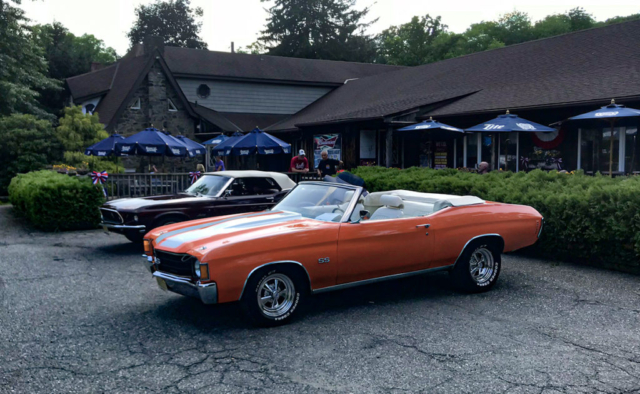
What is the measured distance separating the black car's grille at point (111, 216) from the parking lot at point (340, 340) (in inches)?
78.8

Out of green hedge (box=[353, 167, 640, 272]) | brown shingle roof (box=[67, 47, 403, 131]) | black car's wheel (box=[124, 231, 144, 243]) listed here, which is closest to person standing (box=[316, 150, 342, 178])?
green hedge (box=[353, 167, 640, 272])

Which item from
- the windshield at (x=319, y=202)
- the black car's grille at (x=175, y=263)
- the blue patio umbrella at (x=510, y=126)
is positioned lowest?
the black car's grille at (x=175, y=263)

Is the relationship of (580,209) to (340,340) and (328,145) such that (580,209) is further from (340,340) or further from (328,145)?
(328,145)

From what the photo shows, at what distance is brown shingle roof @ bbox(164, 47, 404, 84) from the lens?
99.5ft

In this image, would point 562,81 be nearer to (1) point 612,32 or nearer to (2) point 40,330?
(1) point 612,32

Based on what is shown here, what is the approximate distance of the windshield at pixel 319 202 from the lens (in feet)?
20.5

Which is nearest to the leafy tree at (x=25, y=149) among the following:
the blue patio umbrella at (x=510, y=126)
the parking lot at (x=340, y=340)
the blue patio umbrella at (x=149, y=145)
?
the blue patio umbrella at (x=149, y=145)

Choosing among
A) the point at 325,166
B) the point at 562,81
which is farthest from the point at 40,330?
the point at 562,81

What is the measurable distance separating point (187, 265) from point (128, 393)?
1.60 metres

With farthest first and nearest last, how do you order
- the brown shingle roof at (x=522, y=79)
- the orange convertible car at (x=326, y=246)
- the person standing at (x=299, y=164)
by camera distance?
the person standing at (x=299, y=164)
the brown shingle roof at (x=522, y=79)
the orange convertible car at (x=326, y=246)

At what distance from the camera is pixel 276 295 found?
5480mm

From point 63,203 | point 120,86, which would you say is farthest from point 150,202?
point 120,86

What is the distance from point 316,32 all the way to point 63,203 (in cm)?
4363

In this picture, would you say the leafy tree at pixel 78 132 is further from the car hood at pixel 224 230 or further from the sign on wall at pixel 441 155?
the car hood at pixel 224 230
